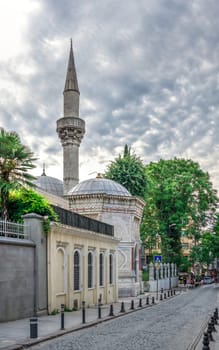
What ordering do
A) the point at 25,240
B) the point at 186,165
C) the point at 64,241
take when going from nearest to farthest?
the point at 25,240, the point at 64,241, the point at 186,165

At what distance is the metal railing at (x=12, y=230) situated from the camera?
61.4 feet

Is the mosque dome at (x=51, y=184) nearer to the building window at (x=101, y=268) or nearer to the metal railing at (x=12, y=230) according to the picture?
the building window at (x=101, y=268)

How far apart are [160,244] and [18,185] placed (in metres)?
39.8

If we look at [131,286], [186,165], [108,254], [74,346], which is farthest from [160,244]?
[74,346]

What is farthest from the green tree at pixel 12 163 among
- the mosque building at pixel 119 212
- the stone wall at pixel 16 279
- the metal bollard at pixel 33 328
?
the mosque building at pixel 119 212

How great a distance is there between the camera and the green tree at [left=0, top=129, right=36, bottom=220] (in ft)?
71.9

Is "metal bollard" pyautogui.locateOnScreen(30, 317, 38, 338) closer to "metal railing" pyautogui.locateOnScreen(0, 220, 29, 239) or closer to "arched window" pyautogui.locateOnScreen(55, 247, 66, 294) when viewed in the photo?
"metal railing" pyautogui.locateOnScreen(0, 220, 29, 239)

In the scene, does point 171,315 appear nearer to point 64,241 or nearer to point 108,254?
point 64,241

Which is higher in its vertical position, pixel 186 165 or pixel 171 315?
pixel 186 165

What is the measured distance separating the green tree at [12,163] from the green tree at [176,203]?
36660 mm

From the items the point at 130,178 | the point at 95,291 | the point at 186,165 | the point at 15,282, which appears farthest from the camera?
the point at 186,165

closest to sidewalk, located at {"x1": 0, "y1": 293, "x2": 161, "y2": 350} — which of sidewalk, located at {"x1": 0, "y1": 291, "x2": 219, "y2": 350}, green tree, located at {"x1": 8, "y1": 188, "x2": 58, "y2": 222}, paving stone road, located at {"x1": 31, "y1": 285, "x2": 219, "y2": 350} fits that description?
sidewalk, located at {"x1": 0, "y1": 291, "x2": 219, "y2": 350}

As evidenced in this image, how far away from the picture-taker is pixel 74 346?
12.8 m

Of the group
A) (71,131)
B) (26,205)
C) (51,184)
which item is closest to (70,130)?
(71,131)
